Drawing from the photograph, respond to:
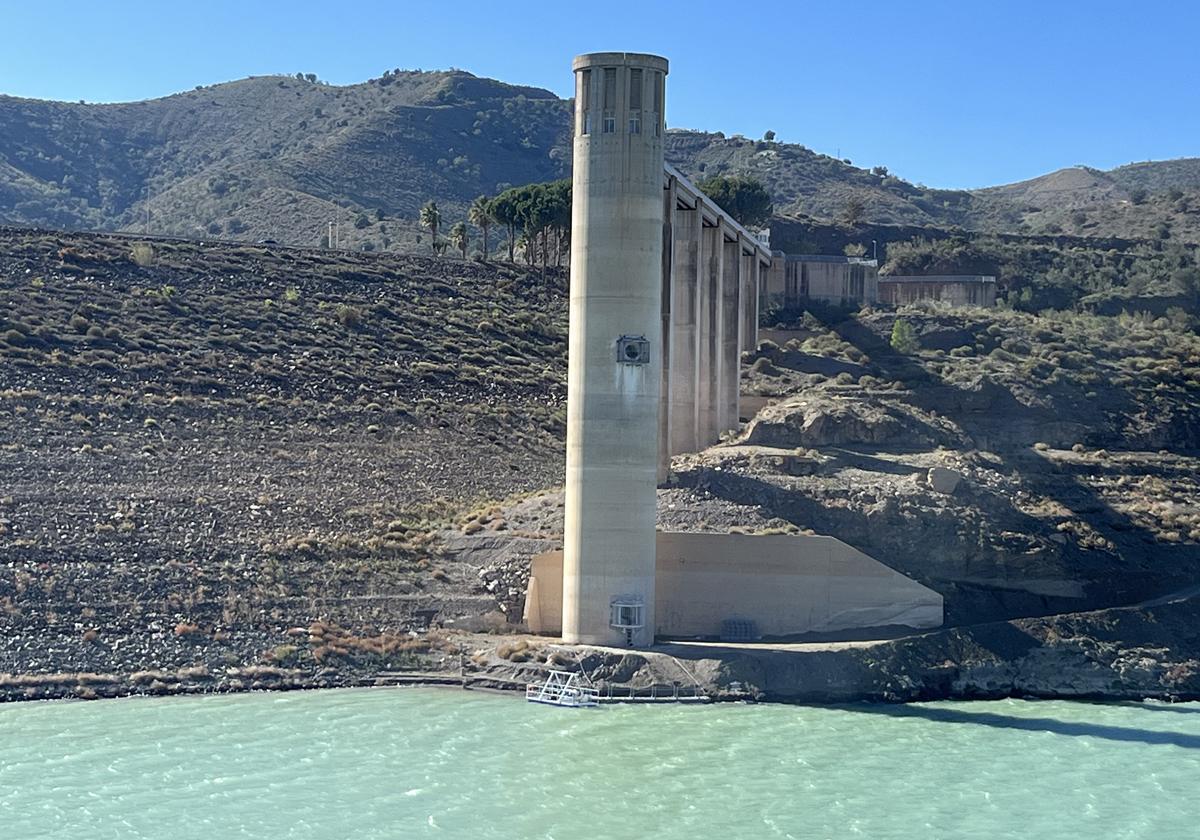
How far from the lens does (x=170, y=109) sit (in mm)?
136500

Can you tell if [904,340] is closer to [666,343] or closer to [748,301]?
[748,301]

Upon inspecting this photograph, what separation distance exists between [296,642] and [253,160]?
86.6m

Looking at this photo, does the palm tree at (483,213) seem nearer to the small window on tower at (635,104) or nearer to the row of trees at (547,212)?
the row of trees at (547,212)

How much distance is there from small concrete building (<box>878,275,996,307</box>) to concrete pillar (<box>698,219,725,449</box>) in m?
27.5

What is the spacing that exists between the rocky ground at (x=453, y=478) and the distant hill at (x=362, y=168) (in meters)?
30.5

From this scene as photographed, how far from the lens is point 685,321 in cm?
4553

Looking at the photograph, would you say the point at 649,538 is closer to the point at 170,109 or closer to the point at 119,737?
the point at 119,737

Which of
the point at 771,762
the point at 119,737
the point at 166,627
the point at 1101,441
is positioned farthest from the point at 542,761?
the point at 1101,441

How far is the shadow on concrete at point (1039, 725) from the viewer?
31.4 meters

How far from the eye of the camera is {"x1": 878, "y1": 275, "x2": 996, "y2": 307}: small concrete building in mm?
75438

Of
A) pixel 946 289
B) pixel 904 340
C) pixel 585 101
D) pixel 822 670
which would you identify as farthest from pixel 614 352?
pixel 946 289

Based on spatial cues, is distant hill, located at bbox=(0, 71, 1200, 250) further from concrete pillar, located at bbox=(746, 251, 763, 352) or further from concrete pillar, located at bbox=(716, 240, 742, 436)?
concrete pillar, located at bbox=(716, 240, 742, 436)

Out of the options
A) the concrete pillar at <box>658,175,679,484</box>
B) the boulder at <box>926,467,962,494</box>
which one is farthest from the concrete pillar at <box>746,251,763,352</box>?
the concrete pillar at <box>658,175,679,484</box>

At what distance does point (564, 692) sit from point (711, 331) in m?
17.6
